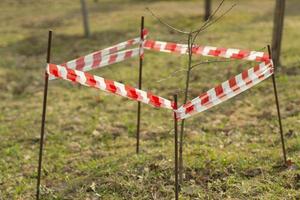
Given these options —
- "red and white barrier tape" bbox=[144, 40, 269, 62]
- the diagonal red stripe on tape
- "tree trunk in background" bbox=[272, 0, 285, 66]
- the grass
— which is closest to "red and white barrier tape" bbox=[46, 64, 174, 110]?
the diagonal red stripe on tape

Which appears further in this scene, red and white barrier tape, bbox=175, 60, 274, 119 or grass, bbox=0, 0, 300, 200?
grass, bbox=0, 0, 300, 200

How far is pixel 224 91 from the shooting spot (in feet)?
17.0

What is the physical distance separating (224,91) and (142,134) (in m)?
3.11

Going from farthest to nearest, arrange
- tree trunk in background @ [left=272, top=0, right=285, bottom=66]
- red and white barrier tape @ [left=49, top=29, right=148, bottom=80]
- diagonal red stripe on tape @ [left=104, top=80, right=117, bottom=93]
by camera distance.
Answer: tree trunk in background @ [left=272, top=0, right=285, bottom=66], red and white barrier tape @ [left=49, top=29, right=148, bottom=80], diagonal red stripe on tape @ [left=104, top=80, right=117, bottom=93]

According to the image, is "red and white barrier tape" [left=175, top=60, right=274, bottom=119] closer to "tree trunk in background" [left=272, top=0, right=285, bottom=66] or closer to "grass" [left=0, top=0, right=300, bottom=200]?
"grass" [left=0, top=0, right=300, bottom=200]

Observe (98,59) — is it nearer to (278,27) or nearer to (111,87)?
(111,87)

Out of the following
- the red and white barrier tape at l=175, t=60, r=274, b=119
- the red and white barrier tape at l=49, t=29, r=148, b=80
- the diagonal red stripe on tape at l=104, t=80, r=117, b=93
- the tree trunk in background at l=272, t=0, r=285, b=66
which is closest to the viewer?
the red and white barrier tape at l=175, t=60, r=274, b=119

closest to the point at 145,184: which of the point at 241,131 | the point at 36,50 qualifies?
the point at 241,131

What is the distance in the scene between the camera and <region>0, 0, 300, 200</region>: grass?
590 centimetres

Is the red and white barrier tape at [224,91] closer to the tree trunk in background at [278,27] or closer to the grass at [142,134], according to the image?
the grass at [142,134]

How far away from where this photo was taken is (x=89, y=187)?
5.94 meters

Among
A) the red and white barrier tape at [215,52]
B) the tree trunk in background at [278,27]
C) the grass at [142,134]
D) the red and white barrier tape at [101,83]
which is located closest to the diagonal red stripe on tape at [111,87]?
the red and white barrier tape at [101,83]

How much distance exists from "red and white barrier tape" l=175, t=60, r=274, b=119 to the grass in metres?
1.30

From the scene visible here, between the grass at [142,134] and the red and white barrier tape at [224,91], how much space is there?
1305mm
